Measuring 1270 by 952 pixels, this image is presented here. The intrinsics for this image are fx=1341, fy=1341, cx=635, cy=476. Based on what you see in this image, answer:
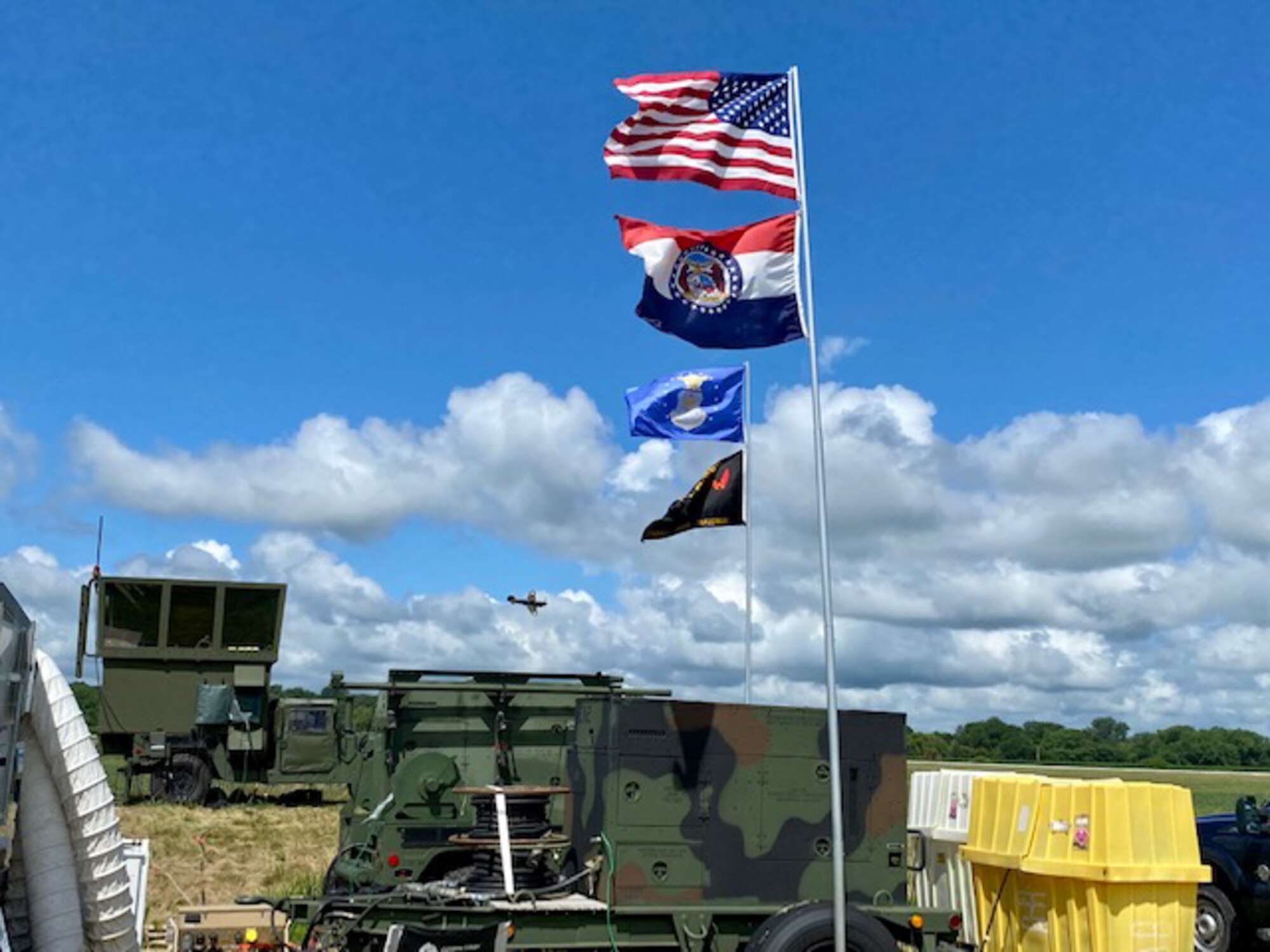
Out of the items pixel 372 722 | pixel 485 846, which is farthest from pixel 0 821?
pixel 372 722

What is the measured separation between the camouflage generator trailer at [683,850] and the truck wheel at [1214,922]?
476 centimetres

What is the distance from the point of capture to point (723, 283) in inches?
448

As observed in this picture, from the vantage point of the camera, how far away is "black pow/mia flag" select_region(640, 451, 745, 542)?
47.1 feet

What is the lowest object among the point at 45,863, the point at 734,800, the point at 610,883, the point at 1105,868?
the point at 610,883

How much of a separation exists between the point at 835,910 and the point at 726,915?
1.05 metres

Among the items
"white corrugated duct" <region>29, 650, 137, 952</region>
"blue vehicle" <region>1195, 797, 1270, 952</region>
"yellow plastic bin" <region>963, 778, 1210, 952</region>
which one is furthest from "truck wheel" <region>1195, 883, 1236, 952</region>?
"white corrugated duct" <region>29, 650, 137, 952</region>

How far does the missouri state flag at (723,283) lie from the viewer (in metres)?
11.2

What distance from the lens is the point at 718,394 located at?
615 inches

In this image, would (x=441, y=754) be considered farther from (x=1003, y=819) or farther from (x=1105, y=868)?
(x=1105, y=868)

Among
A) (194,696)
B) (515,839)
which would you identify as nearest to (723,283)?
(515,839)

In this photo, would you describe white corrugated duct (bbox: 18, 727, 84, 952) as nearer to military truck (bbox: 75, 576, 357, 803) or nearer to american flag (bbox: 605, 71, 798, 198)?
american flag (bbox: 605, 71, 798, 198)

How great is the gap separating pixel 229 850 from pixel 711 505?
10729 mm

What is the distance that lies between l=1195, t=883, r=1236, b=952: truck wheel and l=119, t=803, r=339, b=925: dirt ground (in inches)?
399

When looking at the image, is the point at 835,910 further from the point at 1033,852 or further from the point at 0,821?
the point at 0,821
